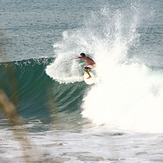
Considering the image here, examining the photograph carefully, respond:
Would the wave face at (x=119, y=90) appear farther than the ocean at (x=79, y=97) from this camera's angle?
Yes

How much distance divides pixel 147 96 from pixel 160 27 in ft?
77.5

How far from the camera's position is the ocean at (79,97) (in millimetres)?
1851

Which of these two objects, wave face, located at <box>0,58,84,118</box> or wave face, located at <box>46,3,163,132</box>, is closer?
wave face, located at <box>46,3,163,132</box>

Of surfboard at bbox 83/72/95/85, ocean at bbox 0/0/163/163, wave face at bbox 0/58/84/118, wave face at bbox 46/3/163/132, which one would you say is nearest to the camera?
ocean at bbox 0/0/163/163

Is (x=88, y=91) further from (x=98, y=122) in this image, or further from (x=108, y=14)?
(x=108, y=14)

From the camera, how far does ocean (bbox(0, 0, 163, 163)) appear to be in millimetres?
1851

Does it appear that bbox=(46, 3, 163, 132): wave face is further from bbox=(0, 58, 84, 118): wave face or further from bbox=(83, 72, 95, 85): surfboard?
bbox=(0, 58, 84, 118): wave face

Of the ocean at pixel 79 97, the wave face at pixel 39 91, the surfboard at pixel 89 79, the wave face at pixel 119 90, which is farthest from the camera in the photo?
the surfboard at pixel 89 79

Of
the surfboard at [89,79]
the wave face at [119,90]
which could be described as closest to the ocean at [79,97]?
the wave face at [119,90]

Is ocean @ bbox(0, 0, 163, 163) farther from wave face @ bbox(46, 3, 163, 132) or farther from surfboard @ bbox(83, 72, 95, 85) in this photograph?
surfboard @ bbox(83, 72, 95, 85)

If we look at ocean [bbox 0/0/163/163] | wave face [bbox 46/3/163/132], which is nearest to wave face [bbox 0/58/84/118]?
ocean [bbox 0/0/163/163]

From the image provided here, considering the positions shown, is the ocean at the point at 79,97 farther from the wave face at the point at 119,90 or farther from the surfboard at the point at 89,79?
the surfboard at the point at 89,79

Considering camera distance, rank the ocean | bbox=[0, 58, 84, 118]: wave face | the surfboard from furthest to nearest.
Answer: the surfboard
bbox=[0, 58, 84, 118]: wave face
the ocean

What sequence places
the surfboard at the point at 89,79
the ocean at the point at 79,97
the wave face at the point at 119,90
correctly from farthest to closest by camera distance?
the surfboard at the point at 89,79 → the wave face at the point at 119,90 → the ocean at the point at 79,97
